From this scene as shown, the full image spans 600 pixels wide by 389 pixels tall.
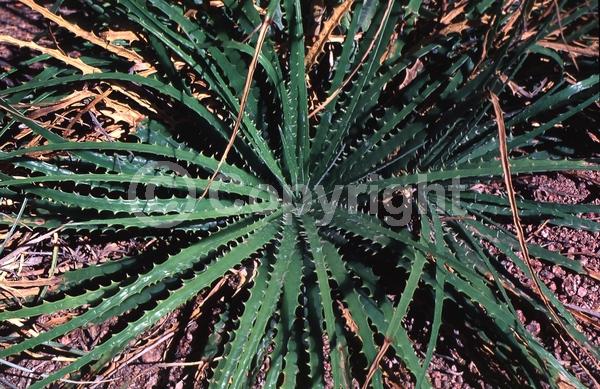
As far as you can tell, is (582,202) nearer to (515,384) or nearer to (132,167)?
(515,384)

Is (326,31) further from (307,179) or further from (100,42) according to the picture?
(100,42)

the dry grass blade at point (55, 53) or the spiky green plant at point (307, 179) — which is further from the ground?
the dry grass blade at point (55, 53)

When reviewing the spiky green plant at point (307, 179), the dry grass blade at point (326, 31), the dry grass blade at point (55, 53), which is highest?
the dry grass blade at point (326, 31)

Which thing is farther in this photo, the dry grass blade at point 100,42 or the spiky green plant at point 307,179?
the dry grass blade at point 100,42

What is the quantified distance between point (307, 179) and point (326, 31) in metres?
0.32

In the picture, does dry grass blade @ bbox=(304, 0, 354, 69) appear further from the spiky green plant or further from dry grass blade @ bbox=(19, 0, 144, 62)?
dry grass blade @ bbox=(19, 0, 144, 62)

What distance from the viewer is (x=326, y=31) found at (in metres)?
1.34

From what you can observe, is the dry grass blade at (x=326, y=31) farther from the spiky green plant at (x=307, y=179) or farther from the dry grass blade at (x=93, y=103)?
the dry grass blade at (x=93, y=103)

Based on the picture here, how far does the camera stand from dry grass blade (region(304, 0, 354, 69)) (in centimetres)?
130

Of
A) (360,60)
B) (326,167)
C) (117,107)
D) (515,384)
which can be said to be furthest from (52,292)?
(515,384)

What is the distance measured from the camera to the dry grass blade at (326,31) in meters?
1.30

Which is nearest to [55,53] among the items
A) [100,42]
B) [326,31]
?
[100,42]

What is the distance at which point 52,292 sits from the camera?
4.50ft

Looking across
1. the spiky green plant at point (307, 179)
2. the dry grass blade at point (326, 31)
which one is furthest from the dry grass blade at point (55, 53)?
the dry grass blade at point (326, 31)
